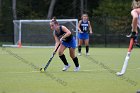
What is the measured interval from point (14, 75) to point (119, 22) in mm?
25049

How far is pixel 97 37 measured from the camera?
35781mm

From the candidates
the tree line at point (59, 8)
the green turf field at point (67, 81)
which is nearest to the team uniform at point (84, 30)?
the green turf field at point (67, 81)

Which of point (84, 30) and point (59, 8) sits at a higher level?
point (59, 8)

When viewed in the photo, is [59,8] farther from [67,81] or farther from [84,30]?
[67,81]

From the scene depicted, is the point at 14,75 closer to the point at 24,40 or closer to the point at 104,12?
the point at 24,40

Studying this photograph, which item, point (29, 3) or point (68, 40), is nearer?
point (68, 40)

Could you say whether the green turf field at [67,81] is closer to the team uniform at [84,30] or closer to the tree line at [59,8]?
the team uniform at [84,30]

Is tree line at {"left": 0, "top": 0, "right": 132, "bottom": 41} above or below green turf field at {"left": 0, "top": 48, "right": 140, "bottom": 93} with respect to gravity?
above

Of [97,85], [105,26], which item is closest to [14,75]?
[97,85]

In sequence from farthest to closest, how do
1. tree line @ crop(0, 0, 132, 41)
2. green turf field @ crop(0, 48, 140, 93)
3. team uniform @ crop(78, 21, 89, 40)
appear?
1. tree line @ crop(0, 0, 132, 41)
2. team uniform @ crop(78, 21, 89, 40)
3. green turf field @ crop(0, 48, 140, 93)

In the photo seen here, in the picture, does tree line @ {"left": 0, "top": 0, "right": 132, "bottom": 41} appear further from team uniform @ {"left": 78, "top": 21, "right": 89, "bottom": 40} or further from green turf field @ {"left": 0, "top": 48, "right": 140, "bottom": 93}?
green turf field @ {"left": 0, "top": 48, "right": 140, "bottom": 93}

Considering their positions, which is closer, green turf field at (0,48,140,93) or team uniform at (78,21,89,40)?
green turf field at (0,48,140,93)

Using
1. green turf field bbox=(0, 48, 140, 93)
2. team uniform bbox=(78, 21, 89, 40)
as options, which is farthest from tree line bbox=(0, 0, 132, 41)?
green turf field bbox=(0, 48, 140, 93)

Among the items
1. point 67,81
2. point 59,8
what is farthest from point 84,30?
point 59,8
